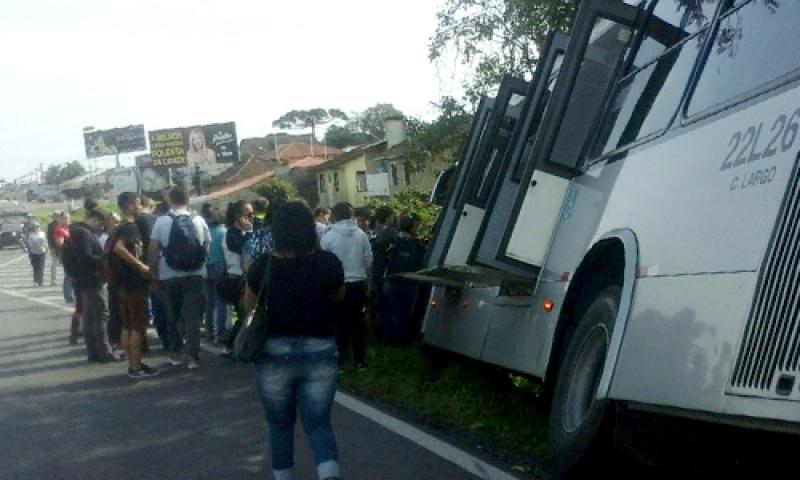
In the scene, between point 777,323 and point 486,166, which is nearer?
point 777,323

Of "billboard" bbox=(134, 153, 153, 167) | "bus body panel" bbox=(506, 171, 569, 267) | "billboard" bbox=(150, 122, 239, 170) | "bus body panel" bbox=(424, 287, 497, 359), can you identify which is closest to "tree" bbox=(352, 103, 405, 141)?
"billboard" bbox=(134, 153, 153, 167)

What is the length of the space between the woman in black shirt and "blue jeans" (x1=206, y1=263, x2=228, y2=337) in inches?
333

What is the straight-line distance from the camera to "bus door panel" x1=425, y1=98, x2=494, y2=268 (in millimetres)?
11508

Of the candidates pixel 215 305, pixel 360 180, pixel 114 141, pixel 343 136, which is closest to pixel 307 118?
pixel 343 136

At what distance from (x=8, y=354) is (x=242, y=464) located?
29.3 feet

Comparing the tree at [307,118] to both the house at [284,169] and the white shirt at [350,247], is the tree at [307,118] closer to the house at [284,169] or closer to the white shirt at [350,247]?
the house at [284,169]

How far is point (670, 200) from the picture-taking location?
6.13 metres

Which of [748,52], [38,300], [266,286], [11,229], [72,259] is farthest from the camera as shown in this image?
[11,229]

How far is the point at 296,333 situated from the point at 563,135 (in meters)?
2.68

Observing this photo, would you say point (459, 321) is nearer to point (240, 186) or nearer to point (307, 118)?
point (240, 186)

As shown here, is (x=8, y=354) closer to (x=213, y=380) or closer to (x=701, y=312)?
(x=213, y=380)

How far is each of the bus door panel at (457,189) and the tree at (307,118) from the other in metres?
128

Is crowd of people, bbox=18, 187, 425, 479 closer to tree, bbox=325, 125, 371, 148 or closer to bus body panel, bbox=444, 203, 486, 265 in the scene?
bus body panel, bbox=444, 203, 486, 265

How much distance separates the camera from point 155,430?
950 centimetres
